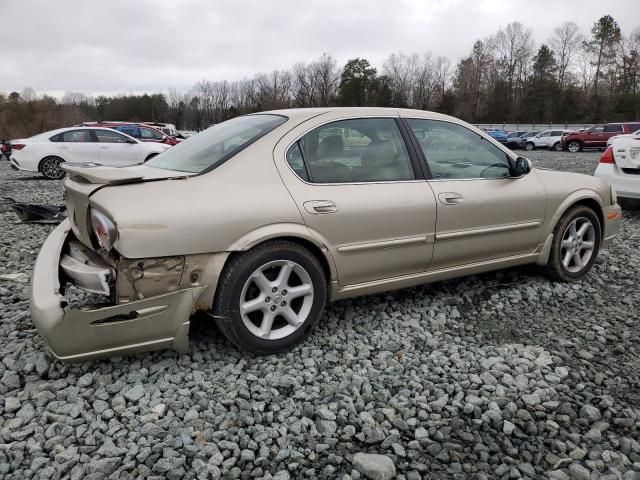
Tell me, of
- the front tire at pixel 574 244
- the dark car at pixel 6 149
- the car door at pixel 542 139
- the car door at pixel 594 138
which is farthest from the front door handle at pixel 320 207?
the car door at pixel 542 139

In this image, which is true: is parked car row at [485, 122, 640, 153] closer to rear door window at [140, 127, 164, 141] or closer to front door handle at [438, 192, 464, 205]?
rear door window at [140, 127, 164, 141]

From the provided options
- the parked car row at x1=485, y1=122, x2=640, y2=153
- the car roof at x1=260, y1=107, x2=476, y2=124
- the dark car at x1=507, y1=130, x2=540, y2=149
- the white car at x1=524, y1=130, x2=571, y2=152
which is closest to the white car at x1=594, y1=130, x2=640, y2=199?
the car roof at x1=260, y1=107, x2=476, y2=124

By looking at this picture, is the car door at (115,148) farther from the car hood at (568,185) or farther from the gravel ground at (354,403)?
the car hood at (568,185)

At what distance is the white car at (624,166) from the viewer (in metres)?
6.87

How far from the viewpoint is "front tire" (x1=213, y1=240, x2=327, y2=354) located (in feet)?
9.09

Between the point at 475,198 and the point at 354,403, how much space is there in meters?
1.82

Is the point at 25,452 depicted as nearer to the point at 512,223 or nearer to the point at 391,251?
the point at 391,251

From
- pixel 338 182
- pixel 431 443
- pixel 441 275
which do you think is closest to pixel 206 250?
pixel 338 182

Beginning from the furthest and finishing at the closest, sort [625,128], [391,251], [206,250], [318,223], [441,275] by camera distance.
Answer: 1. [625,128]
2. [441,275]
3. [391,251]
4. [318,223]
5. [206,250]

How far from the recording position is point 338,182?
3141 millimetres

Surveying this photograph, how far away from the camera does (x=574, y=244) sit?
4.34 metres

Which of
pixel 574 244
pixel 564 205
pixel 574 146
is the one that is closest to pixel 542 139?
pixel 574 146

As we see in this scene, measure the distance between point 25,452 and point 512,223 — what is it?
340 centimetres

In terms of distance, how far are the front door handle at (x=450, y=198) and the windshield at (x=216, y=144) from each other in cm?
120
